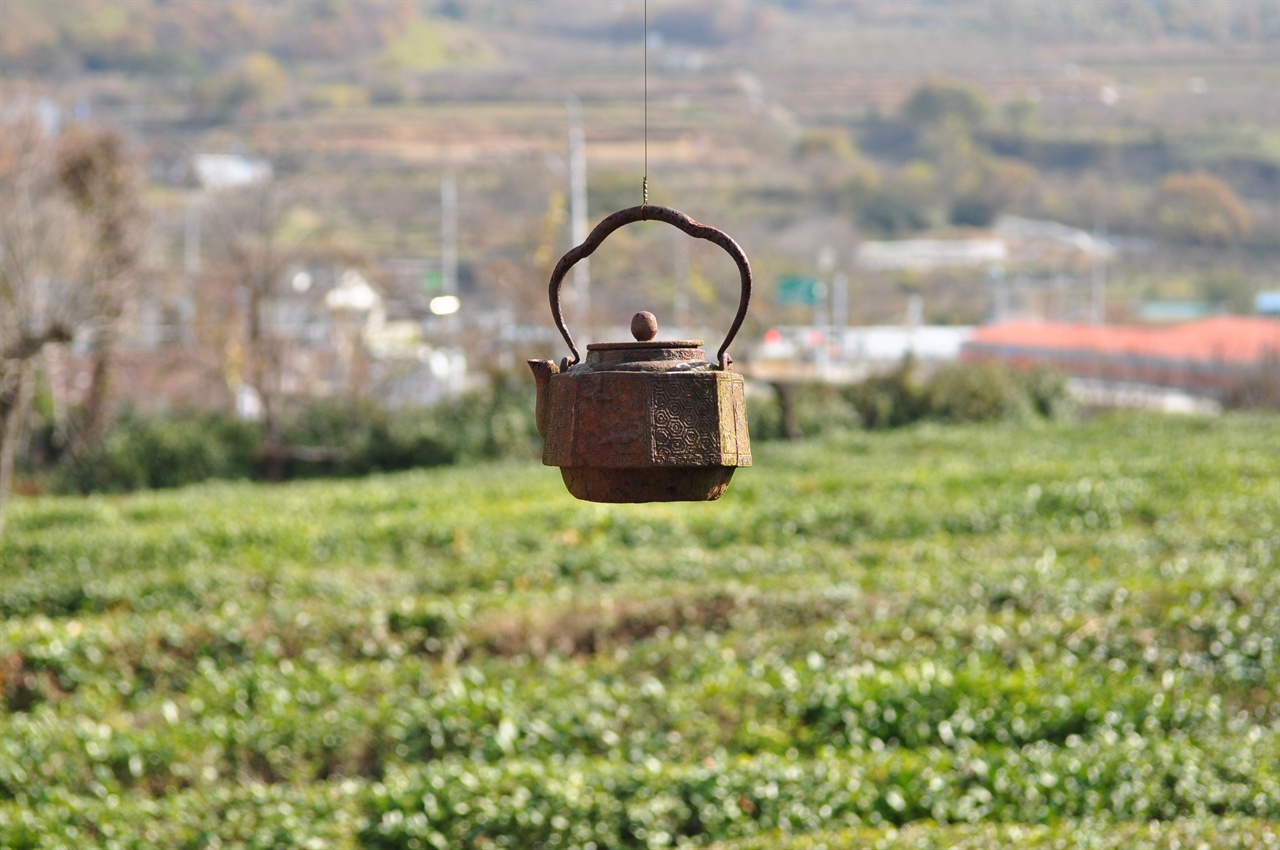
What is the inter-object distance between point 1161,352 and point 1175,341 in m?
1.72

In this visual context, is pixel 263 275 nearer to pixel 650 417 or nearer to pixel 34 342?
pixel 34 342

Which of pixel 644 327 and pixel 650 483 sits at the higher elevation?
pixel 644 327

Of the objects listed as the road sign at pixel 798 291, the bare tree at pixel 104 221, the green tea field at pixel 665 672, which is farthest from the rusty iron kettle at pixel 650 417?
the road sign at pixel 798 291

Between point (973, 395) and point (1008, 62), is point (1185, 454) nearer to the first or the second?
point (973, 395)

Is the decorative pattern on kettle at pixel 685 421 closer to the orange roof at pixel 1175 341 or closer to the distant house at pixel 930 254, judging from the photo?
the orange roof at pixel 1175 341

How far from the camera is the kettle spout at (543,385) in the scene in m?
3.41

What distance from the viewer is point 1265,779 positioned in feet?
21.2

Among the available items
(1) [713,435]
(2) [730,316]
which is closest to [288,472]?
(2) [730,316]

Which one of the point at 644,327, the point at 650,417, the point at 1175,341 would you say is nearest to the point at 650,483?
the point at 650,417

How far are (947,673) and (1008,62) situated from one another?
297ft

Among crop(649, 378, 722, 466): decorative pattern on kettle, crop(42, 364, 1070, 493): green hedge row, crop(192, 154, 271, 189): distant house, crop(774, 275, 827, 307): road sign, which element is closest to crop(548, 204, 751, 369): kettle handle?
crop(649, 378, 722, 466): decorative pattern on kettle

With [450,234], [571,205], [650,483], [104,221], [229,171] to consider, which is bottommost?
[650,483]

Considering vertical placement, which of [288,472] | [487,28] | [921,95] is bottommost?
[288,472]

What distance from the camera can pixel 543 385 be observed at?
136 inches
